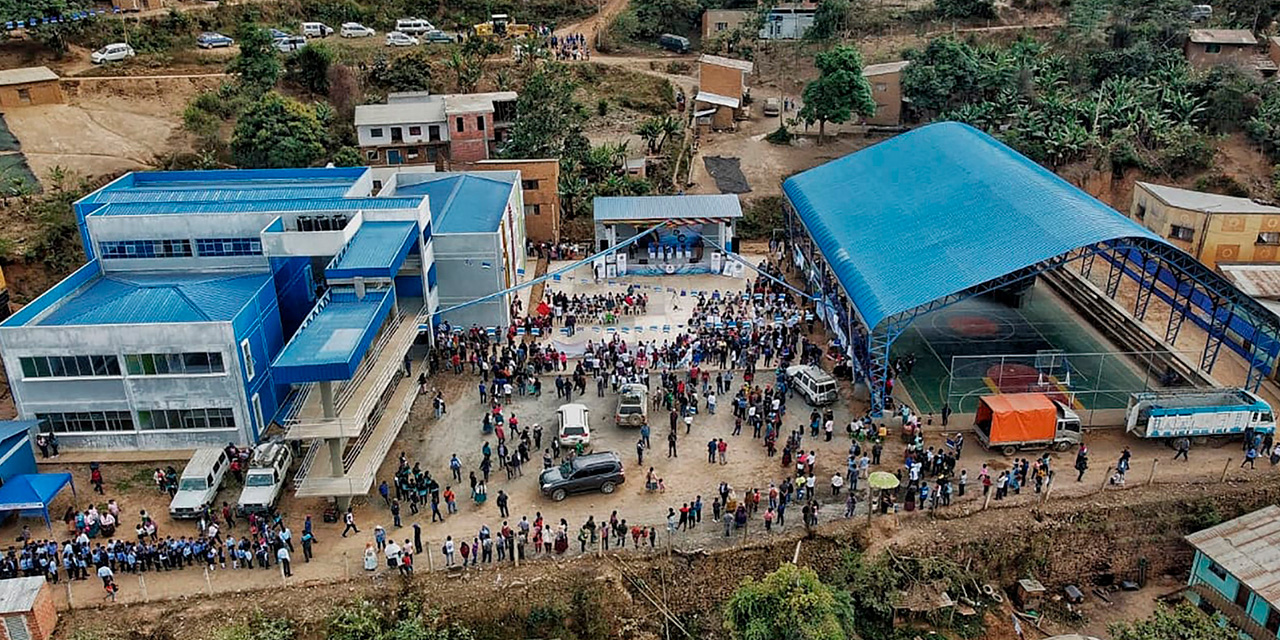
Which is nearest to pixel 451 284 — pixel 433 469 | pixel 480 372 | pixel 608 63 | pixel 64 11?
pixel 480 372

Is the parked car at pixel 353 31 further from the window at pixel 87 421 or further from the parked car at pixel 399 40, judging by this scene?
the window at pixel 87 421

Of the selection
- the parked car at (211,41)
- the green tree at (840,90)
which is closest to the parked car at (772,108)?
the green tree at (840,90)

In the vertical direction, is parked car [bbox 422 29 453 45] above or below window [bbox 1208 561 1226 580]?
above

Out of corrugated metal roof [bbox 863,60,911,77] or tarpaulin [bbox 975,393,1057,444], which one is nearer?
tarpaulin [bbox 975,393,1057,444]

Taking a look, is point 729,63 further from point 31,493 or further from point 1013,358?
point 31,493

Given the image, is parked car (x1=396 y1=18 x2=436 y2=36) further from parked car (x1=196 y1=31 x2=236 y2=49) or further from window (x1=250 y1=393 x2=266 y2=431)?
window (x1=250 y1=393 x2=266 y2=431)

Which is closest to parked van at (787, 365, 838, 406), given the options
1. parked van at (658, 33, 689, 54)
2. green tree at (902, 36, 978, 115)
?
green tree at (902, 36, 978, 115)
